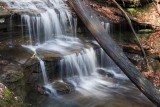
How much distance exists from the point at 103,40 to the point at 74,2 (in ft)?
5.70

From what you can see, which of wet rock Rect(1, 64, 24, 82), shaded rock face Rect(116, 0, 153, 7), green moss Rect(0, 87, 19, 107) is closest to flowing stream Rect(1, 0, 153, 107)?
wet rock Rect(1, 64, 24, 82)

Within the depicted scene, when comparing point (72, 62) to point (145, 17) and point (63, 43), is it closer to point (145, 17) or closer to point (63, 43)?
point (63, 43)

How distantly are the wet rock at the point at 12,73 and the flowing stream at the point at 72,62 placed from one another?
1.05 meters

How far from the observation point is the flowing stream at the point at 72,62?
375 inches

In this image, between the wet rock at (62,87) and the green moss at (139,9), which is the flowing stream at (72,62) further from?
the green moss at (139,9)

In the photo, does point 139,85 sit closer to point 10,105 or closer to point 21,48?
point 10,105

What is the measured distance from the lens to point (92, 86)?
34.9 ft

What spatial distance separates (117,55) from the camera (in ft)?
28.2

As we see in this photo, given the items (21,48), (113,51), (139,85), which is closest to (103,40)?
(113,51)

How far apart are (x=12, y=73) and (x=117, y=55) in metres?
2.91

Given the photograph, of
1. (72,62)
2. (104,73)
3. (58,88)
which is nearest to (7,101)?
(58,88)

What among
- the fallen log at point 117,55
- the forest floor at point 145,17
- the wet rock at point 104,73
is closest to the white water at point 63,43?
the wet rock at point 104,73

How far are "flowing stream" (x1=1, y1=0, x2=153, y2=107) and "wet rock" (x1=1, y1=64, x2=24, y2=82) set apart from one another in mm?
1050

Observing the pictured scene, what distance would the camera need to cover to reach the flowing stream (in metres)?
9.53
